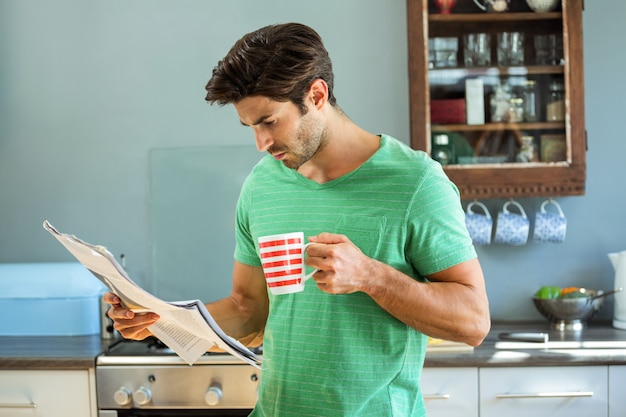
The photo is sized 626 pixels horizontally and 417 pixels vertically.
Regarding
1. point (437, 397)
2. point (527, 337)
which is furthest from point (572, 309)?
point (437, 397)

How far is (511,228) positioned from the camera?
2.89 m

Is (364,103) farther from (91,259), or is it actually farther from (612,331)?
(91,259)

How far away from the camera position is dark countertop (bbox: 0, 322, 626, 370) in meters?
2.38

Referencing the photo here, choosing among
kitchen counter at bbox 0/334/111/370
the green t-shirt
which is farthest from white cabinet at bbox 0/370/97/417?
the green t-shirt

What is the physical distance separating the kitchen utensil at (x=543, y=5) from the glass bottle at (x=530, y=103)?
251mm

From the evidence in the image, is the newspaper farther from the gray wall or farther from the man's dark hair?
the gray wall

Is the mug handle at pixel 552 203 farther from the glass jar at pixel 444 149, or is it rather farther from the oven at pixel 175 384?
the oven at pixel 175 384


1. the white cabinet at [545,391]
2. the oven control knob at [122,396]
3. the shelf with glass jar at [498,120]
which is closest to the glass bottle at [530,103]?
the shelf with glass jar at [498,120]

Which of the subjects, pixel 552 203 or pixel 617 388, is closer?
pixel 617 388

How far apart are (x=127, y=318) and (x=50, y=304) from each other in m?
1.63

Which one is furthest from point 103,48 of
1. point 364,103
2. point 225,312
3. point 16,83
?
point 225,312

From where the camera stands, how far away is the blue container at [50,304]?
2.93 metres

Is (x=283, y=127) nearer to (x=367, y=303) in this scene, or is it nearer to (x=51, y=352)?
(x=367, y=303)

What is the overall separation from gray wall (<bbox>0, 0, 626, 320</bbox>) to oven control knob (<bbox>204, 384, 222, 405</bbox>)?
697 mm
